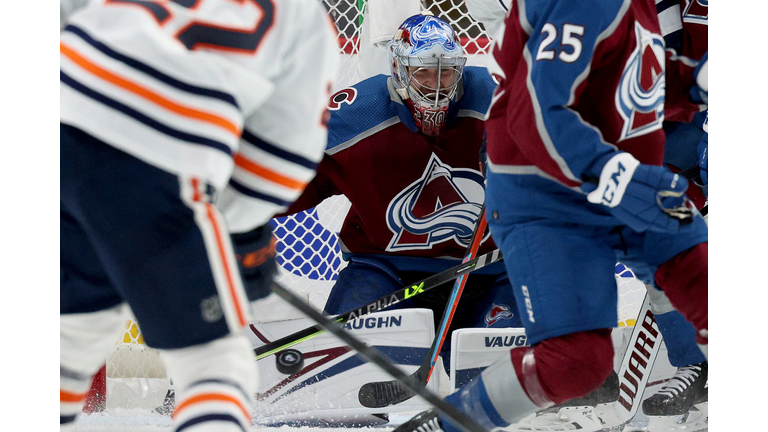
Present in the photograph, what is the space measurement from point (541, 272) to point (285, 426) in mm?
901

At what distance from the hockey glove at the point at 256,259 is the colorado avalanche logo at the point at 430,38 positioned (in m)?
0.87

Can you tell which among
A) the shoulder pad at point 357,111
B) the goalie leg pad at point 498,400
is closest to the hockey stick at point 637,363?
the goalie leg pad at point 498,400

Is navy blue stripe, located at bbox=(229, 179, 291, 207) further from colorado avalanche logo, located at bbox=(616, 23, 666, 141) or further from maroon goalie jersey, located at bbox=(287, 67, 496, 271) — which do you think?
maroon goalie jersey, located at bbox=(287, 67, 496, 271)

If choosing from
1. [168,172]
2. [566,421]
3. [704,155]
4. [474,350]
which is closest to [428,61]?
[704,155]

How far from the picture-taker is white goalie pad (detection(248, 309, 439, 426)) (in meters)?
1.91

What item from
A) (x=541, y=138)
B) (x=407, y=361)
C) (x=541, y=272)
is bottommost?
(x=407, y=361)

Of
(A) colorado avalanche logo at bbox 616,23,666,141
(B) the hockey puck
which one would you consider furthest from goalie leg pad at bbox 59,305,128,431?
(A) colorado avalanche logo at bbox 616,23,666,141

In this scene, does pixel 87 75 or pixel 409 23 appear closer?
pixel 87 75

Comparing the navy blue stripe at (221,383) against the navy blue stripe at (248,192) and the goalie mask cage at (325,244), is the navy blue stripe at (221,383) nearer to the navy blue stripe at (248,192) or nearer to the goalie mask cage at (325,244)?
the navy blue stripe at (248,192)

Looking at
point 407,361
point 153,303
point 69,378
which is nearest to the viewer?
point 153,303

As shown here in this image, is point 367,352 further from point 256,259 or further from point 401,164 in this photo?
point 401,164
